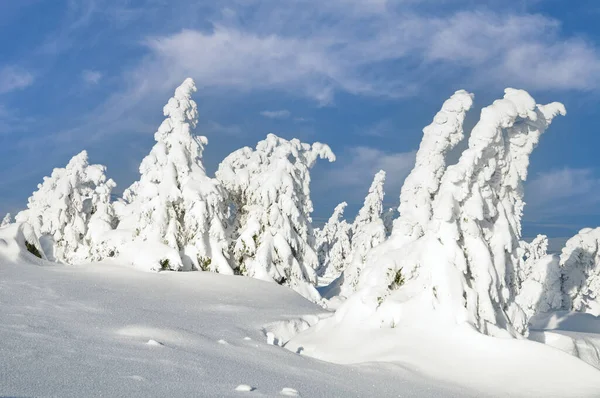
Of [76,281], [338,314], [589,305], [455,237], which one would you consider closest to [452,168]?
[455,237]

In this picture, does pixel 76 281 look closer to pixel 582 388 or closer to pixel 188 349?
pixel 188 349

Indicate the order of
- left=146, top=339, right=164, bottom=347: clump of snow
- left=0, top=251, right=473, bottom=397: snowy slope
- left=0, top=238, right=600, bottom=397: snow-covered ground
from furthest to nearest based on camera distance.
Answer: left=146, top=339, right=164, bottom=347: clump of snow < left=0, top=238, right=600, bottom=397: snow-covered ground < left=0, top=251, right=473, bottom=397: snowy slope

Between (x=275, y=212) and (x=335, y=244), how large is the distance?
42.7 metres

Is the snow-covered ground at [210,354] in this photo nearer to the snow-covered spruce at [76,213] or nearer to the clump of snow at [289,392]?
the clump of snow at [289,392]

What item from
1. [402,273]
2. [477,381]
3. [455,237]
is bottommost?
[477,381]

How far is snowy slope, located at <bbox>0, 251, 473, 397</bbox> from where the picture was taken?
580 centimetres

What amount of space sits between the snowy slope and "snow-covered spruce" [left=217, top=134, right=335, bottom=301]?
682cm

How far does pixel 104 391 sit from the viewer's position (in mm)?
5289

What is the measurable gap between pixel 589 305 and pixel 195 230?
25.4 meters

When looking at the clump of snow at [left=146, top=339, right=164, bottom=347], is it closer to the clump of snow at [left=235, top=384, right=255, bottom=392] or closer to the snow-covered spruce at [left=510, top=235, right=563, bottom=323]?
the clump of snow at [left=235, top=384, right=255, bottom=392]

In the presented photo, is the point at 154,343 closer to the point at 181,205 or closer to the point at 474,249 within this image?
the point at 474,249

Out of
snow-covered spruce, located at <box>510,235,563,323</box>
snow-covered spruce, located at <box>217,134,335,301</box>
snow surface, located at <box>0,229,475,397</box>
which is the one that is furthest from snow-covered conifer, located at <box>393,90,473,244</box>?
snow-covered spruce, located at <box>510,235,563,323</box>

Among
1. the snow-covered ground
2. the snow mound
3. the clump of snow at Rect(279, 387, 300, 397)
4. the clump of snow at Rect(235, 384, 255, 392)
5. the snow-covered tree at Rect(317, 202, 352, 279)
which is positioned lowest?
the clump of snow at Rect(279, 387, 300, 397)

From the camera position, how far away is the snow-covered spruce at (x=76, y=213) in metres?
28.2
